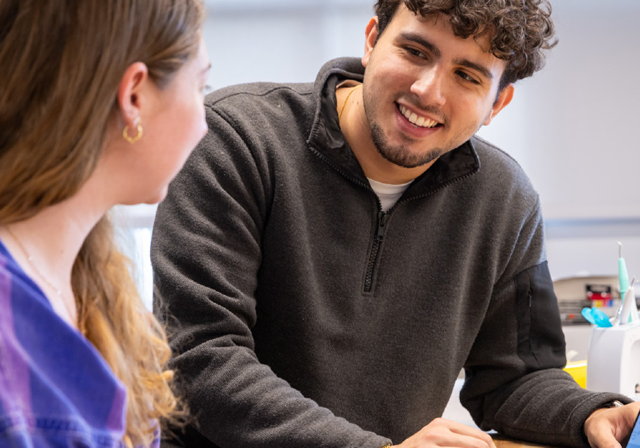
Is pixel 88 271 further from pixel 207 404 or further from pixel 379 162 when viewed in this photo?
pixel 379 162

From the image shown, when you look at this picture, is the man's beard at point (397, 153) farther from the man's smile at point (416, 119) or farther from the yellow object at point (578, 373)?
the yellow object at point (578, 373)

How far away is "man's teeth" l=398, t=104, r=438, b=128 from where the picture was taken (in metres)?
1.39

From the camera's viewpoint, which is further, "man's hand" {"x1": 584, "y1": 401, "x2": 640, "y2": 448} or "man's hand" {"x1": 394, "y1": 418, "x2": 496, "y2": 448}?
"man's hand" {"x1": 584, "y1": 401, "x2": 640, "y2": 448}

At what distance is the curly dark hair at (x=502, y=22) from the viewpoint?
4.29 feet

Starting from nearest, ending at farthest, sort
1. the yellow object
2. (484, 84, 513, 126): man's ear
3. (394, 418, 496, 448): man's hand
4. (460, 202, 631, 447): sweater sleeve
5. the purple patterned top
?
the purple patterned top → (394, 418, 496, 448): man's hand → (460, 202, 631, 447): sweater sleeve → (484, 84, 513, 126): man's ear → the yellow object

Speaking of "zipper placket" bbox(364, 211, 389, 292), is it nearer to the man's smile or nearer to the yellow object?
the man's smile

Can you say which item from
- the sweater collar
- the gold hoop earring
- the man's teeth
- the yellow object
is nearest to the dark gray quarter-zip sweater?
the sweater collar

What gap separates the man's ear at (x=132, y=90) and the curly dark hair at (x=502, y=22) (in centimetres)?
76

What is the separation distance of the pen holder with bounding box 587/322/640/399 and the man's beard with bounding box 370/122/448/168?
1.78ft

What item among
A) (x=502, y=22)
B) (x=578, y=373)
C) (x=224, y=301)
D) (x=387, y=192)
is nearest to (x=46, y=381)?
(x=224, y=301)

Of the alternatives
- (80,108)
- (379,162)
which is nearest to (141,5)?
(80,108)

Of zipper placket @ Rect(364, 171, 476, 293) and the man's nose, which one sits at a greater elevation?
the man's nose

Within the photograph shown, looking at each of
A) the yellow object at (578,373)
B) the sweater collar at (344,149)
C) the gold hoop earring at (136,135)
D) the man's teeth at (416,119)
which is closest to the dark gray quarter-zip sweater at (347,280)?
the sweater collar at (344,149)

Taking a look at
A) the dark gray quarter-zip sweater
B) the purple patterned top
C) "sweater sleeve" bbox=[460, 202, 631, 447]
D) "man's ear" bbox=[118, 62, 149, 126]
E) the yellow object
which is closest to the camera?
the purple patterned top
